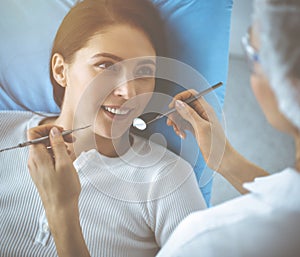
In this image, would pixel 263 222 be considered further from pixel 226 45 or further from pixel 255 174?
pixel 226 45

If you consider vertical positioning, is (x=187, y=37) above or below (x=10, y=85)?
above

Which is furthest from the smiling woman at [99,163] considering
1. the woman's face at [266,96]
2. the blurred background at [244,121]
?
the woman's face at [266,96]

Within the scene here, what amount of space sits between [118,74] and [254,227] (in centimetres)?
42

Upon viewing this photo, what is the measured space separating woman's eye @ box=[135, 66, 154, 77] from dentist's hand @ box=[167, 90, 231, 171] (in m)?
0.08

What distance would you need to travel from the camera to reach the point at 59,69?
90cm

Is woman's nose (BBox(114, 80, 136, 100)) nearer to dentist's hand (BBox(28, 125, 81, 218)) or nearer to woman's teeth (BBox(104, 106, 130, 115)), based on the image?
woman's teeth (BBox(104, 106, 130, 115))

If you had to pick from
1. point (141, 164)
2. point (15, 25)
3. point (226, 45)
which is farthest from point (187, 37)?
point (15, 25)

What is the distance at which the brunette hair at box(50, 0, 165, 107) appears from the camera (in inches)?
33.6

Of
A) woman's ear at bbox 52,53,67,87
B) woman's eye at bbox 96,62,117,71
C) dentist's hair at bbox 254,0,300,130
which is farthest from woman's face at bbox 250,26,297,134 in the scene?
woman's ear at bbox 52,53,67,87

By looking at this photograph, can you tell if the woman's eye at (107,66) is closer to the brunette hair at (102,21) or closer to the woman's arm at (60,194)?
the brunette hair at (102,21)

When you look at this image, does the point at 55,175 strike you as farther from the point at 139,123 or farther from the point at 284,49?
the point at 284,49

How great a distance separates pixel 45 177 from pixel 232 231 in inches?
15.2

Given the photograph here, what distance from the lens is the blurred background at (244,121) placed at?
866 mm

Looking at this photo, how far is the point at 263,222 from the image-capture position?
20.8 inches
